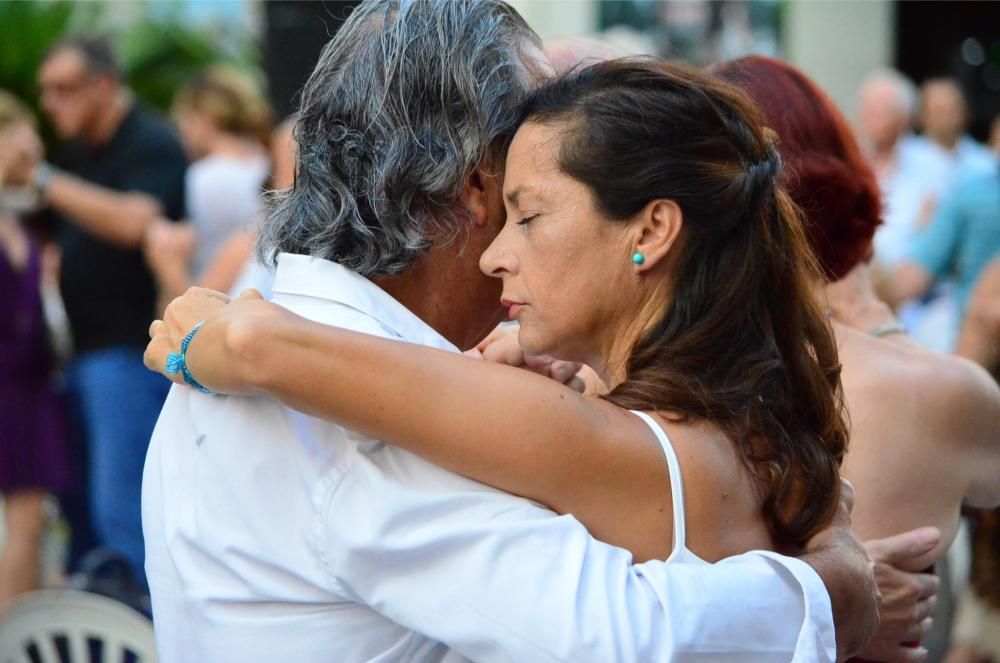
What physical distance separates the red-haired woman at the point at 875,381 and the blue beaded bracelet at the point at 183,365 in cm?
113

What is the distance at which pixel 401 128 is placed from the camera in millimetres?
1919

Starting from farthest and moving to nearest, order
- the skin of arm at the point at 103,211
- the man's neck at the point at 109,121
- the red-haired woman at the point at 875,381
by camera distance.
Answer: the man's neck at the point at 109,121 → the skin of arm at the point at 103,211 → the red-haired woman at the point at 875,381

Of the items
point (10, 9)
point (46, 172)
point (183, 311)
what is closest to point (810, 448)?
point (183, 311)

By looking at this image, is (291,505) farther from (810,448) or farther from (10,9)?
(10,9)

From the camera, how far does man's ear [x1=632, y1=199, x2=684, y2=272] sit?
6.11 feet

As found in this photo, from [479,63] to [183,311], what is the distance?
1.74ft

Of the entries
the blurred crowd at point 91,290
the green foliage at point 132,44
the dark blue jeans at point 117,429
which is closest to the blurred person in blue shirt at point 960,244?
the blurred crowd at point 91,290

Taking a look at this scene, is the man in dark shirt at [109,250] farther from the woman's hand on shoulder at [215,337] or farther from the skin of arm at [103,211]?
the woman's hand on shoulder at [215,337]

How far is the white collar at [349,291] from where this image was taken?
1895 millimetres

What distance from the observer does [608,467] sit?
172 centimetres

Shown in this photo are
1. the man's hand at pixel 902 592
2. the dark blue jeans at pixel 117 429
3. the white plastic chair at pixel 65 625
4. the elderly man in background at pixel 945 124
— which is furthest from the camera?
the elderly man in background at pixel 945 124

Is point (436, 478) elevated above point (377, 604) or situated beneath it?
elevated above

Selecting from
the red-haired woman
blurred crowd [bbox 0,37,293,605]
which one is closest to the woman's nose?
the red-haired woman

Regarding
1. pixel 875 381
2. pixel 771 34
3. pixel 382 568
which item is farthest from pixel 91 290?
pixel 771 34
